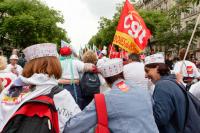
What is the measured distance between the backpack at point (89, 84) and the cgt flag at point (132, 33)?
3.10 ft

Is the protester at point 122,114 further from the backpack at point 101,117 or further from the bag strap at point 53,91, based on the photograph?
the bag strap at point 53,91

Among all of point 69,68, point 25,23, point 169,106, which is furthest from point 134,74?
point 25,23

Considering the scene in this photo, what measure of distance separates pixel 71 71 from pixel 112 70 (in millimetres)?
4614

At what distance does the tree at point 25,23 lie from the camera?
193ft

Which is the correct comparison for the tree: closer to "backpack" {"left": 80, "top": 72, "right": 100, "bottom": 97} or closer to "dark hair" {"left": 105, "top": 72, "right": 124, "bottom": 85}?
"backpack" {"left": 80, "top": 72, "right": 100, "bottom": 97}

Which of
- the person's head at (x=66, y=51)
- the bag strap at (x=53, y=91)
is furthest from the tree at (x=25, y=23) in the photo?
the bag strap at (x=53, y=91)

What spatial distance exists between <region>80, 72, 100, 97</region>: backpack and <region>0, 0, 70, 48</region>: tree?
50565 mm

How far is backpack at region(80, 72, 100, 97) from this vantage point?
8508 millimetres

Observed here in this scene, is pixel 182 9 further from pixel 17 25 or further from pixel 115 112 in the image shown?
pixel 17 25

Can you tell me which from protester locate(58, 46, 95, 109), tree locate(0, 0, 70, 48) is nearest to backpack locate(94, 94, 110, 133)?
protester locate(58, 46, 95, 109)

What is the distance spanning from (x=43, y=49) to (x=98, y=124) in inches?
31.3

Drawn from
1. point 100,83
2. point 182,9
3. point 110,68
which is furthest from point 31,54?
point 182,9

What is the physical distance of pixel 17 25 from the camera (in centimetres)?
5803

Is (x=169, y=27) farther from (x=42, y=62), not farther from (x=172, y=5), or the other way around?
(x=42, y=62)
